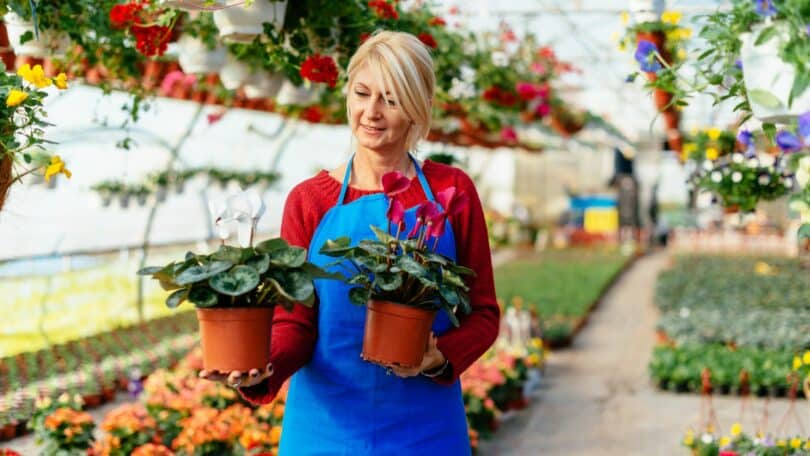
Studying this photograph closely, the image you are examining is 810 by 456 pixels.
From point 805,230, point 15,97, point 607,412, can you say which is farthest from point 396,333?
point 607,412

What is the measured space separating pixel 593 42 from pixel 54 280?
280 inches

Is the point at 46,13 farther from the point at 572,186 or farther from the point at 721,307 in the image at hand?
the point at 572,186

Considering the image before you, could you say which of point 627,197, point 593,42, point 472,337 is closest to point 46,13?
point 472,337

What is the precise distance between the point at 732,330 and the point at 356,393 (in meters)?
5.83

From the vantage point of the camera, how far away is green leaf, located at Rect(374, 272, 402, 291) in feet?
4.88

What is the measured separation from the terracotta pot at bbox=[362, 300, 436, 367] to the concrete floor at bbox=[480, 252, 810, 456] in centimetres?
257

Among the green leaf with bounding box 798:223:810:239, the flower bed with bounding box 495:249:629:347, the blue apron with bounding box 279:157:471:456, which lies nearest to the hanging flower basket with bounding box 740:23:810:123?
the green leaf with bounding box 798:223:810:239

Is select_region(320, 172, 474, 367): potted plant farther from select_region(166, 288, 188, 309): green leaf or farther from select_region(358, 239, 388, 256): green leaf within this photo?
select_region(166, 288, 188, 309): green leaf

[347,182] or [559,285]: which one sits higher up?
[347,182]

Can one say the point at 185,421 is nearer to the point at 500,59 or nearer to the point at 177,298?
the point at 177,298

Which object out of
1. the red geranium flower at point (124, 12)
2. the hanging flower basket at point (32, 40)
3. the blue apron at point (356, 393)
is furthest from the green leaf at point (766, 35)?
the hanging flower basket at point (32, 40)

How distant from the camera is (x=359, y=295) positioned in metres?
1.53

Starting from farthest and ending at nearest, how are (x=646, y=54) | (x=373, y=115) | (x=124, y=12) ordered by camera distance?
(x=124, y=12) < (x=646, y=54) < (x=373, y=115)

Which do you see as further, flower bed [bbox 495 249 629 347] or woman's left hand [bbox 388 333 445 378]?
flower bed [bbox 495 249 629 347]
